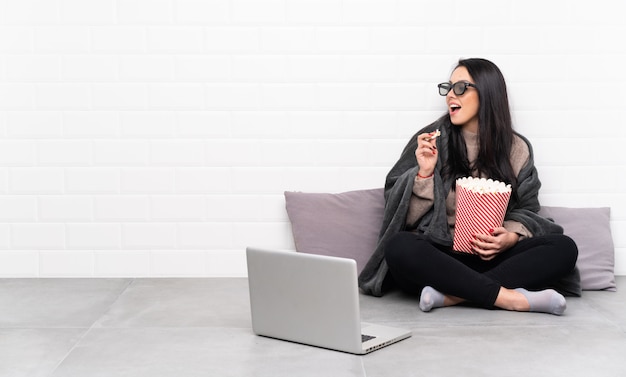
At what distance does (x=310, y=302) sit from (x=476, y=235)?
3.05ft

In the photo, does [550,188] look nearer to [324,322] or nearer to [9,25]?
[324,322]

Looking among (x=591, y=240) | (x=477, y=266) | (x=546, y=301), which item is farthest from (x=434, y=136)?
(x=591, y=240)

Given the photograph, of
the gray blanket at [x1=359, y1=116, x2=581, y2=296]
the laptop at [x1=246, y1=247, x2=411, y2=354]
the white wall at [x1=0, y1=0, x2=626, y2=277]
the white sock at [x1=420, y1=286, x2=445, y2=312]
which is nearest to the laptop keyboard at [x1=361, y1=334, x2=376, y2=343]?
the laptop at [x1=246, y1=247, x2=411, y2=354]

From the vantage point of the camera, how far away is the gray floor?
274 centimetres

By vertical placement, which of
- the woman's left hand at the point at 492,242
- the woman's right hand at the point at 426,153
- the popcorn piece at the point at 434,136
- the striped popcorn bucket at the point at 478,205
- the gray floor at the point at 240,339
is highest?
the popcorn piece at the point at 434,136

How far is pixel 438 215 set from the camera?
3.70 meters

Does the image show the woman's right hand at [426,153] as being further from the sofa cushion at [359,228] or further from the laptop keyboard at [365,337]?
the laptop keyboard at [365,337]

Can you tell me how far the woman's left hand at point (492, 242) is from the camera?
3531 mm

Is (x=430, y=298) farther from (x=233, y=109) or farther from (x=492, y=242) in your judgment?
(x=233, y=109)

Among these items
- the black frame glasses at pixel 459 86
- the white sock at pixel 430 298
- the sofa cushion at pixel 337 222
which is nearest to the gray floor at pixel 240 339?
the white sock at pixel 430 298

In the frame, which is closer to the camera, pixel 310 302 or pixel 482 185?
pixel 310 302

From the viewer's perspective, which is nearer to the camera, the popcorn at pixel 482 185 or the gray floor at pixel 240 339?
the gray floor at pixel 240 339

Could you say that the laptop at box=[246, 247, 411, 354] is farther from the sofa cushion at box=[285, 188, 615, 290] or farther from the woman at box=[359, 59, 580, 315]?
the sofa cushion at box=[285, 188, 615, 290]

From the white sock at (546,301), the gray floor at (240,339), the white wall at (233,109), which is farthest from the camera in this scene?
the white wall at (233,109)
